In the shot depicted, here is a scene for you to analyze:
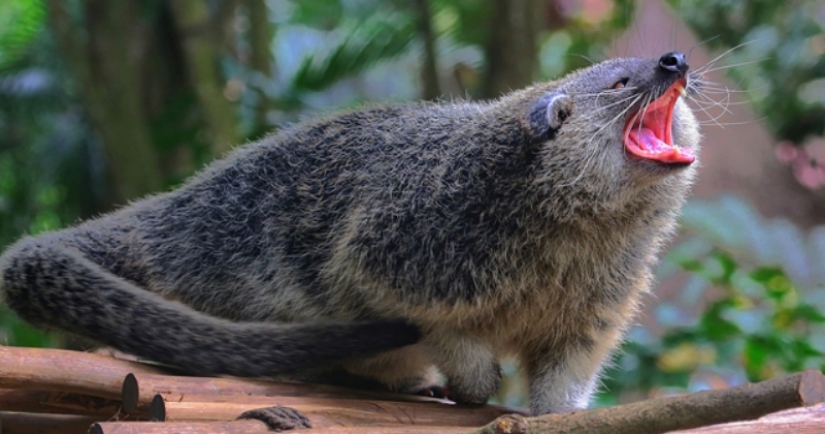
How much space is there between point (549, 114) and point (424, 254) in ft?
1.58

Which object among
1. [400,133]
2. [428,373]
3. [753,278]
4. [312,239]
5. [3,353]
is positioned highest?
[753,278]

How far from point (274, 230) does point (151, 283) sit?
397mm

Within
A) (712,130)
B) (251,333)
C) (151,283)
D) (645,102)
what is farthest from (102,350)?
(712,130)

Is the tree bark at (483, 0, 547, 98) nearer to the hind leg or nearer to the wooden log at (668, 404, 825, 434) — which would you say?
the hind leg

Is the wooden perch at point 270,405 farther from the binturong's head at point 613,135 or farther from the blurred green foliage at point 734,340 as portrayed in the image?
the blurred green foliage at point 734,340

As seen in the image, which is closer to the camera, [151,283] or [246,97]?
[151,283]

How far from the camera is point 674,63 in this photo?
2.20m

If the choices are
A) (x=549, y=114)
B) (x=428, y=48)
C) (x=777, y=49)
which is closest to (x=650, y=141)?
(x=549, y=114)

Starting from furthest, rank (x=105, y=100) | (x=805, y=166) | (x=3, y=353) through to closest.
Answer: (x=805, y=166), (x=105, y=100), (x=3, y=353)

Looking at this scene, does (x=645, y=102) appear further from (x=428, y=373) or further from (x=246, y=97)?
(x=246, y=97)

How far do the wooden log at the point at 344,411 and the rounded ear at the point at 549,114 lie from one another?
2.42 ft

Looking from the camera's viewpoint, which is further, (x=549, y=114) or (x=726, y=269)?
(x=726, y=269)

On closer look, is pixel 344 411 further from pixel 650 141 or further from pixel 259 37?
pixel 259 37

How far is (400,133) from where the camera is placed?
2.61 meters
